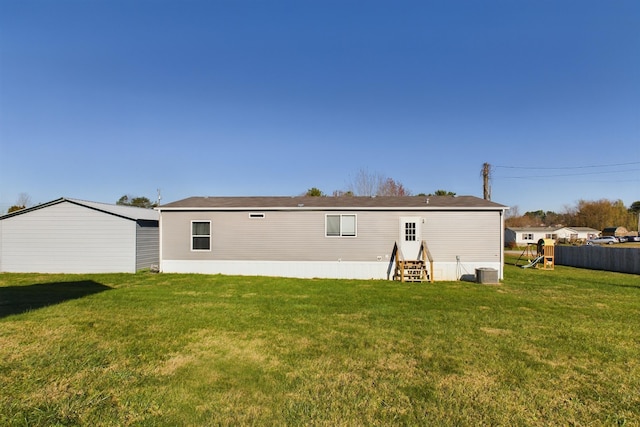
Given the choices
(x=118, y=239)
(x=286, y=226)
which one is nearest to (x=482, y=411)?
(x=286, y=226)

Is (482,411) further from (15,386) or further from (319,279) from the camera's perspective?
(319,279)

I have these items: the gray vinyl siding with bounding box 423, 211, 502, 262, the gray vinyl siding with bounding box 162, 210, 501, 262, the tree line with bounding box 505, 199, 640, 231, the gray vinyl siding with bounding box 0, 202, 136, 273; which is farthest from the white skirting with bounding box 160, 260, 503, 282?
the tree line with bounding box 505, 199, 640, 231

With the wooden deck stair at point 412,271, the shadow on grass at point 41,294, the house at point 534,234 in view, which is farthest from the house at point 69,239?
the house at point 534,234

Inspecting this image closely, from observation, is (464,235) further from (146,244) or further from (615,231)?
(615,231)

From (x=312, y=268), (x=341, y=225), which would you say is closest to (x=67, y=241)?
(x=312, y=268)

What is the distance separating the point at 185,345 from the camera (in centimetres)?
500

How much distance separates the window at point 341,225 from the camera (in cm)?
1285

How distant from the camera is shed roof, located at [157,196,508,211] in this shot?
41.3ft

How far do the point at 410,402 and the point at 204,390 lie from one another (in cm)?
221

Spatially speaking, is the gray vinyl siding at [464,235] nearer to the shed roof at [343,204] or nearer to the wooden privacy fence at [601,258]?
the shed roof at [343,204]

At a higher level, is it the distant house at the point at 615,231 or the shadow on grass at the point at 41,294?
the distant house at the point at 615,231

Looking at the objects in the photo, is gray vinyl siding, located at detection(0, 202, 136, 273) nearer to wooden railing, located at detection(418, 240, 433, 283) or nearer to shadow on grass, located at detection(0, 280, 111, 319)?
shadow on grass, located at detection(0, 280, 111, 319)

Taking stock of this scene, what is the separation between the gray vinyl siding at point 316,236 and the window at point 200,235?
162 millimetres

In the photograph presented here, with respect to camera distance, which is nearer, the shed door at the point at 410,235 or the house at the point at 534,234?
the shed door at the point at 410,235
